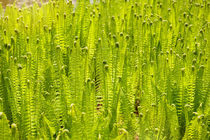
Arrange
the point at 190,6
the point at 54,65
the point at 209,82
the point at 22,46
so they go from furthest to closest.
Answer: the point at 190,6
the point at 22,46
the point at 54,65
the point at 209,82

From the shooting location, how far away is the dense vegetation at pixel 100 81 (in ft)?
4.86

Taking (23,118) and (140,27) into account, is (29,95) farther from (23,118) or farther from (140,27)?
(140,27)

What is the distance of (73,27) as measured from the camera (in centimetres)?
237

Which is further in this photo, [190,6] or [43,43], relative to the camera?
[190,6]

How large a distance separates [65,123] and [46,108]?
143 mm

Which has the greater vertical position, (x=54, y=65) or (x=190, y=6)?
(x=190, y=6)

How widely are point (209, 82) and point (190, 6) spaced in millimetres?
1555

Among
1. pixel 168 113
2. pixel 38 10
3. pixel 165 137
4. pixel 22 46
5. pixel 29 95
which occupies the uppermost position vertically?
pixel 38 10

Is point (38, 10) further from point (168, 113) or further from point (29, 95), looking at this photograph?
point (168, 113)

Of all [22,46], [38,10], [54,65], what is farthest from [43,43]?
[38,10]

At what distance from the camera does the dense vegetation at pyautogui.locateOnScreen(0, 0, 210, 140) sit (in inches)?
58.3

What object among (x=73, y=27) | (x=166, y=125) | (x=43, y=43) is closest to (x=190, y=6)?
(x=73, y=27)

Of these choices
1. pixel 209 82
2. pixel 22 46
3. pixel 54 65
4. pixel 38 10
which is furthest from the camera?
pixel 38 10

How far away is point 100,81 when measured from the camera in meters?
1.79
